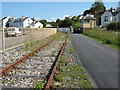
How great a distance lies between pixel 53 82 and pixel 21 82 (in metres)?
0.97

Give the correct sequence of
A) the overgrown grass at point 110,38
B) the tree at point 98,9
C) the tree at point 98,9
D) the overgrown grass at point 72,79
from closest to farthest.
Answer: the overgrown grass at point 72,79 < the overgrown grass at point 110,38 < the tree at point 98,9 < the tree at point 98,9

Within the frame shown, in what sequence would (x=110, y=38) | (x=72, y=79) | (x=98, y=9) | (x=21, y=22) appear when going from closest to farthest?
(x=72, y=79) → (x=110, y=38) → (x=98, y=9) → (x=21, y=22)

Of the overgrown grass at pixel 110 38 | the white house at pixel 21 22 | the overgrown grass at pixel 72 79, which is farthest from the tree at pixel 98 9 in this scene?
the overgrown grass at pixel 72 79

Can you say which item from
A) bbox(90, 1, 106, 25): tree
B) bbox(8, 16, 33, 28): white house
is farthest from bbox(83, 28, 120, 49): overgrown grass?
bbox(8, 16, 33, 28): white house

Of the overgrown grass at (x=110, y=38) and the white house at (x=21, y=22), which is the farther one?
the white house at (x=21, y=22)

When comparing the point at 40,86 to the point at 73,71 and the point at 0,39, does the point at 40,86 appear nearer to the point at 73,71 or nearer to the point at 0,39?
the point at 73,71

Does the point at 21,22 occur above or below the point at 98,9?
below

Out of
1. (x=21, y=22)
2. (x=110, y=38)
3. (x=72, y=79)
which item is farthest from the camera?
(x=21, y=22)

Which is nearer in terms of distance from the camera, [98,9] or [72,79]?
[72,79]

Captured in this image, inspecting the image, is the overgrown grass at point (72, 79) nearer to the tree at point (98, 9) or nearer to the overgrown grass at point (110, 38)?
the overgrown grass at point (110, 38)

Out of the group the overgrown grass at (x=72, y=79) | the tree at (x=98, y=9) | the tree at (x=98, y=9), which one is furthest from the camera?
the tree at (x=98, y=9)

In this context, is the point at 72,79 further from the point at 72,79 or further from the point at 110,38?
the point at 110,38

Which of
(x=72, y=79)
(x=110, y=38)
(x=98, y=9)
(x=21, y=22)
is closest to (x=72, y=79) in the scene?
(x=72, y=79)

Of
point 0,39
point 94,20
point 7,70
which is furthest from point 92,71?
point 94,20
